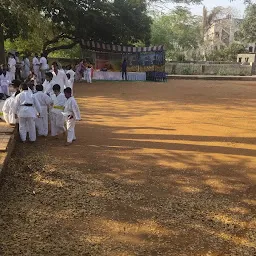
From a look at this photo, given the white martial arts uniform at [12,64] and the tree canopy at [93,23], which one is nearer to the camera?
the white martial arts uniform at [12,64]

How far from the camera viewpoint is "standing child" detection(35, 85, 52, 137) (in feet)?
23.6

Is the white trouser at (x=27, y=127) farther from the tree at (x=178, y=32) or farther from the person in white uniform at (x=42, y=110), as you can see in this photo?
the tree at (x=178, y=32)

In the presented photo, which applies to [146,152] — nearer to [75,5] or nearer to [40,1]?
[40,1]

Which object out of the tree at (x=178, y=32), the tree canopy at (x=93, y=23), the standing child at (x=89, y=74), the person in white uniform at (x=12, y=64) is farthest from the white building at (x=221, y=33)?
the person in white uniform at (x=12, y=64)

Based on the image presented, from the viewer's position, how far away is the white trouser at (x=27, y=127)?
673cm

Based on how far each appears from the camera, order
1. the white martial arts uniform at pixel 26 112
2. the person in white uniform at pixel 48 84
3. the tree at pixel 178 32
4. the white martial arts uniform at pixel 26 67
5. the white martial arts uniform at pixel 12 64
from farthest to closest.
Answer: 1. the tree at pixel 178 32
2. the white martial arts uniform at pixel 26 67
3. the white martial arts uniform at pixel 12 64
4. the person in white uniform at pixel 48 84
5. the white martial arts uniform at pixel 26 112

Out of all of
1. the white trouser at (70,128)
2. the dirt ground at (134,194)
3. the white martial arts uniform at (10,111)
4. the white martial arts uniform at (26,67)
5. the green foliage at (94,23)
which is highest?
the green foliage at (94,23)

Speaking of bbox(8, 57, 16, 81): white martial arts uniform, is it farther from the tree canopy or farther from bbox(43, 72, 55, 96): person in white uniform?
bbox(43, 72, 55, 96): person in white uniform

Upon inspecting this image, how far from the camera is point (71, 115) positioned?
679cm

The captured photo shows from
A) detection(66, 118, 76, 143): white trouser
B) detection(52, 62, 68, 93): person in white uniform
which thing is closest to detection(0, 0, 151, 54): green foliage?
detection(52, 62, 68, 93): person in white uniform

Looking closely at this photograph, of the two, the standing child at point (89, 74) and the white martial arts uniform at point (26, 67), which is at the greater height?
the white martial arts uniform at point (26, 67)

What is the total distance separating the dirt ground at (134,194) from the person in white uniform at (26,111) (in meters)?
0.29

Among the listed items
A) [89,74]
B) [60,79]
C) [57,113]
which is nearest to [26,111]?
[57,113]

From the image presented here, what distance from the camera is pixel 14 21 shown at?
17797mm
